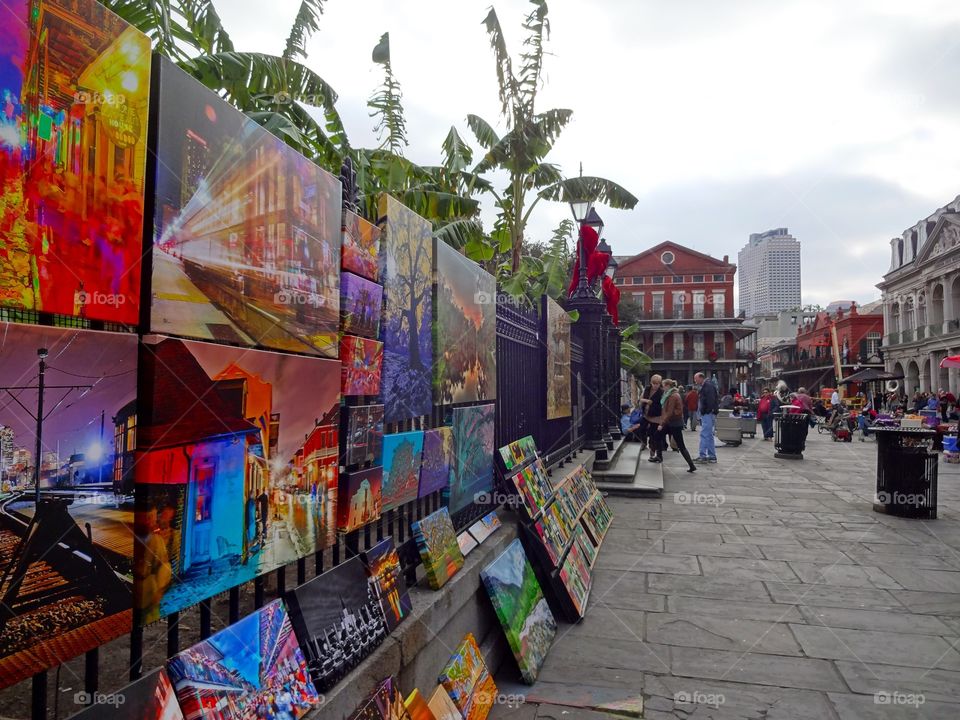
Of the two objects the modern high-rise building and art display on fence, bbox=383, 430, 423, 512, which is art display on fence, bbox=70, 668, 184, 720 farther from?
the modern high-rise building

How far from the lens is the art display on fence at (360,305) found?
2742 mm

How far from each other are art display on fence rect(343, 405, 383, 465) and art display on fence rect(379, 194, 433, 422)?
7.2 inches

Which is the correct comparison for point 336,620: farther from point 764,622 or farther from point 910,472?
point 910,472

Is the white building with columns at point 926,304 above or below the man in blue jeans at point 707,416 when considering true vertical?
above

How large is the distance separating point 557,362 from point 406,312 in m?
4.82

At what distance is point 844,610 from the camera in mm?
4832

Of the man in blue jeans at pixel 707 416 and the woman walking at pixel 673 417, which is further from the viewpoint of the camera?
the man in blue jeans at pixel 707 416

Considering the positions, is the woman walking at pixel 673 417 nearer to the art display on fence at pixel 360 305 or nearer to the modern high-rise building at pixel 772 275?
the art display on fence at pixel 360 305

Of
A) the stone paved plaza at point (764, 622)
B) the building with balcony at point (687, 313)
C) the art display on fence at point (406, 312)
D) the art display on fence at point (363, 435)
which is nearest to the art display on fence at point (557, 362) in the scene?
the stone paved plaza at point (764, 622)

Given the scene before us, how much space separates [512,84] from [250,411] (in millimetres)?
10193

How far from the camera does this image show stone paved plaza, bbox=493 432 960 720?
3.47 metres

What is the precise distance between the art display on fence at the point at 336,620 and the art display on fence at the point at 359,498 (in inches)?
7.8

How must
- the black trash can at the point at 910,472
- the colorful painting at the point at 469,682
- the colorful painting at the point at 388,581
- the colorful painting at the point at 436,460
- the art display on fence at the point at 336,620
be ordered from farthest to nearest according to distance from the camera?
the black trash can at the point at 910,472, the colorful painting at the point at 436,460, the colorful painting at the point at 469,682, the colorful painting at the point at 388,581, the art display on fence at the point at 336,620

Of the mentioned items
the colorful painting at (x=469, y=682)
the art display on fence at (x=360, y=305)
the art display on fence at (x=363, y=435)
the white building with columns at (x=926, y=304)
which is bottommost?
the colorful painting at (x=469, y=682)
